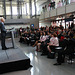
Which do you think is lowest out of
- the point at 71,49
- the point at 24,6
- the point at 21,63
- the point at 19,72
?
the point at 19,72

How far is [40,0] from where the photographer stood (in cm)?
2188

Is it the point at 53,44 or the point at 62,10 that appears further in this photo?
the point at 62,10

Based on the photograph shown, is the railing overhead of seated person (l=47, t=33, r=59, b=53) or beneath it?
overhead

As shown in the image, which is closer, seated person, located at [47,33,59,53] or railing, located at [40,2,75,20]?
seated person, located at [47,33,59,53]

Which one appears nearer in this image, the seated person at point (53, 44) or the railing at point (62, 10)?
the seated person at point (53, 44)

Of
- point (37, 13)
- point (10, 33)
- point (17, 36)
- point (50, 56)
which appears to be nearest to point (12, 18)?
point (17, 36)

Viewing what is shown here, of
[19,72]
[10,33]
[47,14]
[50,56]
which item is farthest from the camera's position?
[47,14]

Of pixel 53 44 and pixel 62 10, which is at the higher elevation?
pixel 62 10

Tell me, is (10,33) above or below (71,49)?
above

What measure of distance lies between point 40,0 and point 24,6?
4722mm

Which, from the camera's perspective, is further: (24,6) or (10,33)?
(24,6)

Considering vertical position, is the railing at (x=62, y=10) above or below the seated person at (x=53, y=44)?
above

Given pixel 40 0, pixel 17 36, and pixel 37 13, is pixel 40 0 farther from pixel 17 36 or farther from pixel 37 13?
pixel 17 36

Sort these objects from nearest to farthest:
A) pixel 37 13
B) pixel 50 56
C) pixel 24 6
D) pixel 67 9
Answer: pixel 50 56
pixel 67 9
pixel 37 13
pixel 24 6
